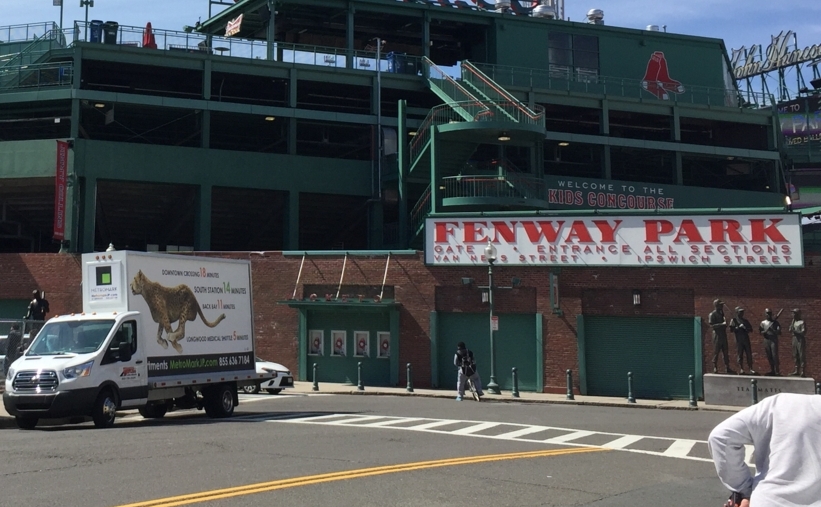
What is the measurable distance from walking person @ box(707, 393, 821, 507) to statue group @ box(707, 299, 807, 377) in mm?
24428

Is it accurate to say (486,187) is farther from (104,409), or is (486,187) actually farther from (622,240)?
(104,409)

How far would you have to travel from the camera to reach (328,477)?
11.5m

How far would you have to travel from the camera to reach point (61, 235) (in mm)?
37406

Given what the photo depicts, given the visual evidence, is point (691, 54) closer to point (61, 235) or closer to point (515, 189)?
point (515, 189)

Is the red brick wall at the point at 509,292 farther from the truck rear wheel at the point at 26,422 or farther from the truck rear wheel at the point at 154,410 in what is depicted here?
the truck rear wheel at the point at 26,422

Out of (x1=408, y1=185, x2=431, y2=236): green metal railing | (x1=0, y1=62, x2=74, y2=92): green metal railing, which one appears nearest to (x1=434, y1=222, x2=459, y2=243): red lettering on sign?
(x1=408, y1=185, x2=431, y2=236): green metal railing

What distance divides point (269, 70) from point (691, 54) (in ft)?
81.7

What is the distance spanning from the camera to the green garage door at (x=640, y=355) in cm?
2930

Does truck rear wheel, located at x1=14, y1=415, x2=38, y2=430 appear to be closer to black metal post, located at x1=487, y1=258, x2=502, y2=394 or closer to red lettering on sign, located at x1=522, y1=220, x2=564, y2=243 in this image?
black metal post, located at x1=487, y1=258, x2=502, y2=394

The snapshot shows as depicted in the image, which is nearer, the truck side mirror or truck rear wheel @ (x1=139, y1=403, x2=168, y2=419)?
the truck side mirror

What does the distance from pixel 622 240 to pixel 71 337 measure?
1843cm

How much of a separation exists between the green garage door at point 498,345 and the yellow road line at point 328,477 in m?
15.4

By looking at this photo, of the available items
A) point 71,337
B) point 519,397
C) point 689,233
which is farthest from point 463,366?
point 71,337

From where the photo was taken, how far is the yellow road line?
9758 mm
